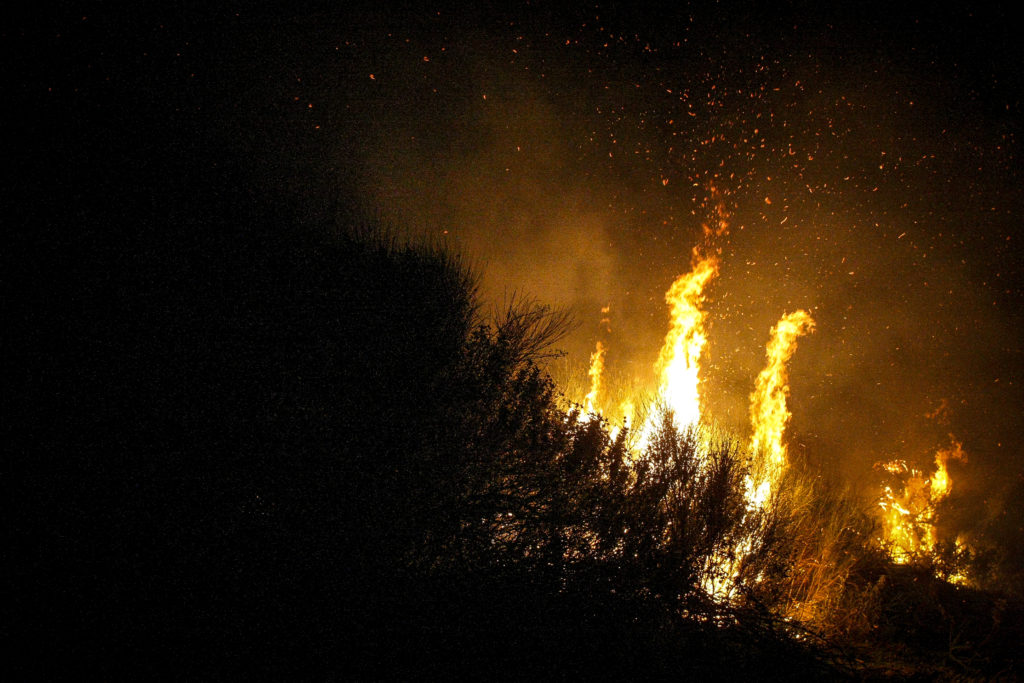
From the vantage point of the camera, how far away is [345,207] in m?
6.46

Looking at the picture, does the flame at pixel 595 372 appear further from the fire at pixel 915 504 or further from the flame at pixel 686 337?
the fire at pixel 915 504

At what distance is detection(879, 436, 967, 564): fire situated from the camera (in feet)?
32.3

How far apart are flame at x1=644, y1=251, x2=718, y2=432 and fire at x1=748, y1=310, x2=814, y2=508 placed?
169cm

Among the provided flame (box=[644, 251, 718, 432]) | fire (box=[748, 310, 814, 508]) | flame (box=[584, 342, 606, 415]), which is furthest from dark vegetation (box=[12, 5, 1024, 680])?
flame (box=[644, 251, 718, 432])

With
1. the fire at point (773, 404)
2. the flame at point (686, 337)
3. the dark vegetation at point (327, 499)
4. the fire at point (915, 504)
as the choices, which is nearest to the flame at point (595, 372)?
the flame at point (686, 337)

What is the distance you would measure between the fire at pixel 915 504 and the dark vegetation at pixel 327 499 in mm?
5130

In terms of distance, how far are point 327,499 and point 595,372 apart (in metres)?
8.48

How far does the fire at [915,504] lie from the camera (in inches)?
388

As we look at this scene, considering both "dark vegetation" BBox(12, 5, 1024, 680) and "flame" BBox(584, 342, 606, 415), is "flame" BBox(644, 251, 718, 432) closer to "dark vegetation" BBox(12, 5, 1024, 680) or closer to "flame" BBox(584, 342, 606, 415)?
"flame" BBox(584, 342, 606, 415)

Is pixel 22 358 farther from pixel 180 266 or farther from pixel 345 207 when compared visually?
pixel 345 207

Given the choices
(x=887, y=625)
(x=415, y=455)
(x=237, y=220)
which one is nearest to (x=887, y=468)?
(x=887, y=625)

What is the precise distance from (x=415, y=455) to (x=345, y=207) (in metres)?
4.33

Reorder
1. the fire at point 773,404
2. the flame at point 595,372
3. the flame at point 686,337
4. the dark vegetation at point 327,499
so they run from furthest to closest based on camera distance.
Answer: the flame at point 686,337
the flame at point 595,372
the fire at point 773,404
the dark vegetation at point 327,499

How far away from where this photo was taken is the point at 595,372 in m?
10.9
